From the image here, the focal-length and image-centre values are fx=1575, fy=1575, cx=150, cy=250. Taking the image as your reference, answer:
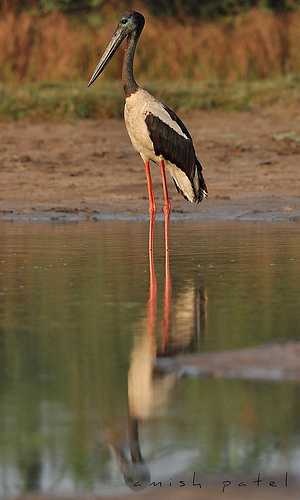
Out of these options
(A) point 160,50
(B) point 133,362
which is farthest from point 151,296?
(A) point 160,50

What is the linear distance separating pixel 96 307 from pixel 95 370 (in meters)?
1.67

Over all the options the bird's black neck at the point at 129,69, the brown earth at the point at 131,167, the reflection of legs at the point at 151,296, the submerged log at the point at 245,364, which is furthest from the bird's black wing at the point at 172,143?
the submerged log at the point at 245,364

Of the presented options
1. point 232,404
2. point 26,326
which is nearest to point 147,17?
point 26,326

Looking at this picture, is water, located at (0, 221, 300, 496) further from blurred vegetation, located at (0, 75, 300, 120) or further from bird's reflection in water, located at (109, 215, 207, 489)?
blurred vegetation, located at (0, 75, 300, 120)

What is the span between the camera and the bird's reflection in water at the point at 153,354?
13.8 feet

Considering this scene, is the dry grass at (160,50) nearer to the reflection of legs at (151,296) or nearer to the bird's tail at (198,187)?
the bird's tail at (198,187)

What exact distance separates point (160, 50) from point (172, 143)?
812cm

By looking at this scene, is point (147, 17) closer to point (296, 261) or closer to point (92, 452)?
point (296, 261)

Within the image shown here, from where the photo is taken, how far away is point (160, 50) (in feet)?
63.2

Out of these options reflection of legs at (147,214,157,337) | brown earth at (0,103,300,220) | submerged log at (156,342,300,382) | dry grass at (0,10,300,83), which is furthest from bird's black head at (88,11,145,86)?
submerged log at (156,342,300,382)

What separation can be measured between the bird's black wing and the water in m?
1.15

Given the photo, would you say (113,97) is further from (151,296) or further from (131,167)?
(151,296)

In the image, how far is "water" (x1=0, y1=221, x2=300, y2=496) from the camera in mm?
4160

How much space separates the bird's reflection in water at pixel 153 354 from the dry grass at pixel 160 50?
1061cm
